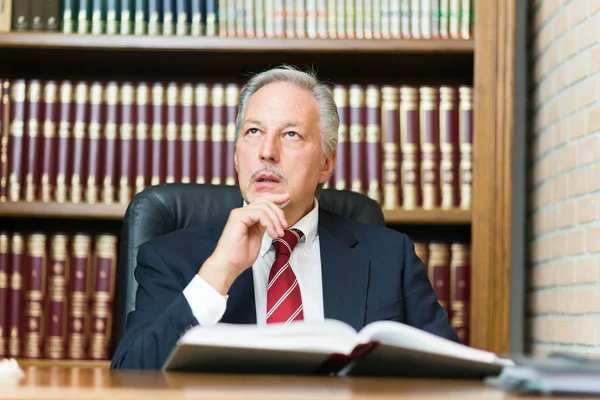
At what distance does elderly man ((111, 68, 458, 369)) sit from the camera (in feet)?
5.53

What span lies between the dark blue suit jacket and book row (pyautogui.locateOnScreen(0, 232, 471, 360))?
1.39ft

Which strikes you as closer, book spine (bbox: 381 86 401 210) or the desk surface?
the desk surface

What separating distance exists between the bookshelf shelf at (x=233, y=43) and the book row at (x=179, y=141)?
0.11 metres

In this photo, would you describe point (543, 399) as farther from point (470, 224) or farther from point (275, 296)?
point (470, 224)

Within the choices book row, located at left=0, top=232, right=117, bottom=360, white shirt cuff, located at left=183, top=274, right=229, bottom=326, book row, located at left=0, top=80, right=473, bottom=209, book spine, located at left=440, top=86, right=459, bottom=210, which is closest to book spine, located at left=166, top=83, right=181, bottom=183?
book row, located at left=0, top=80, right=473, bottom=209

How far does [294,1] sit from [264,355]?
1501 mm

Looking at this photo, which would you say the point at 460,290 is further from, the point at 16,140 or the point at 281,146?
the point at 16,140

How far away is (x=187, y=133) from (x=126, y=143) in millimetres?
162

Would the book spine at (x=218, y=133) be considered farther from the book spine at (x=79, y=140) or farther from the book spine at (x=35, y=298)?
the book spine at (x=35, y=298)

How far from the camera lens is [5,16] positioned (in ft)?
7.64

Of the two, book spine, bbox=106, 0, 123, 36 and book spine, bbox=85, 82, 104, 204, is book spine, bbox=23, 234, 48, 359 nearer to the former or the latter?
book spine, bbox=85, 82, 104, 204

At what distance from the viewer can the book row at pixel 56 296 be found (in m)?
2.31

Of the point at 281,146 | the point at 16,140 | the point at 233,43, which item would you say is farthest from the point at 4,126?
the point at 281,146

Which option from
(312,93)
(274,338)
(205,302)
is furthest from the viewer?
(312,93)
